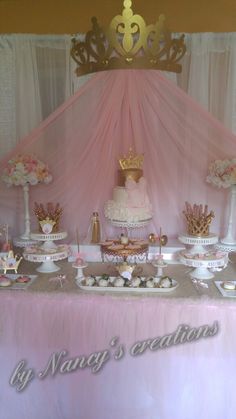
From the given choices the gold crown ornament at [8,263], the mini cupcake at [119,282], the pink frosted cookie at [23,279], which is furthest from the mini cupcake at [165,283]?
the gold crown ornament at [8,263]

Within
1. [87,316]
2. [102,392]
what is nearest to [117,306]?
[87,316]

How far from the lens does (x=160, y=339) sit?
187 cm

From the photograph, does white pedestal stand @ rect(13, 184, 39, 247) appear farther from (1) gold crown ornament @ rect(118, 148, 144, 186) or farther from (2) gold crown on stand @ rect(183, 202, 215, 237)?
(2) gold crown on stand @ rect(183, 202, 215, 237)

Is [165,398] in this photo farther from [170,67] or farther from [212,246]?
[170,67]

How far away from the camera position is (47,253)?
7.34ft

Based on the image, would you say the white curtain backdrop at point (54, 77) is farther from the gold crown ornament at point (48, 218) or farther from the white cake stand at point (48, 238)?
the white cake stand at point (48, 238)

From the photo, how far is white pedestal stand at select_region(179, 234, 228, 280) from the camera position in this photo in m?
2.12

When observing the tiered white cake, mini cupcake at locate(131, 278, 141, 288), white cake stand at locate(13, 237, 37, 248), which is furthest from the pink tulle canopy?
mini cupcake at locate(131, 278, 141, 288)

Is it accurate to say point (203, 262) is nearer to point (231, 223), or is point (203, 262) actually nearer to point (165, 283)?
point (165, 283)

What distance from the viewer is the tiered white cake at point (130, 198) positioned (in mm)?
2332

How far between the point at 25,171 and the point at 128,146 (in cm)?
69

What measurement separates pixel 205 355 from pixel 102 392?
0.52m

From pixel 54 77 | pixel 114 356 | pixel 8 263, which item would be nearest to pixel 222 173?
pixel 114 356

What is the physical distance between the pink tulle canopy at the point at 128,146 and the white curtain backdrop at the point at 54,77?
613mm
